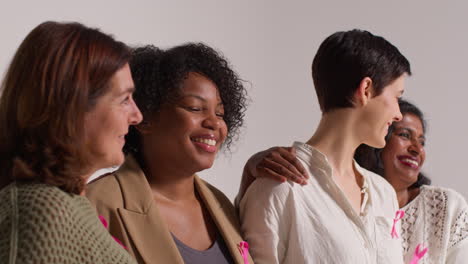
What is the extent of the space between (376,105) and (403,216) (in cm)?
68

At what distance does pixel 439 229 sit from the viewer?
261 centimetres

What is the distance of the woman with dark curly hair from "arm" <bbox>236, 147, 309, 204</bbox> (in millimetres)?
158

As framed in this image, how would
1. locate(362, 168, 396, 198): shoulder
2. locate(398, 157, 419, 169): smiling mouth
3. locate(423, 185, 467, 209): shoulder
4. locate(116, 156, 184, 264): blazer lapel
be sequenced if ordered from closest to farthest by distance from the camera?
locate(116, 156, 184, 264): blazer lapel → locate(362, 168, 396, 198): shoulder → locate(423, 185, 467, 209): shoulder → locate(398, 157, 419, 169): smiling mouth

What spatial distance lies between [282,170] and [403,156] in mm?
867

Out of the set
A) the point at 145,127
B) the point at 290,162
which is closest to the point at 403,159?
the point at 290,162

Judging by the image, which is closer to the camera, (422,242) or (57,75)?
(57,75)

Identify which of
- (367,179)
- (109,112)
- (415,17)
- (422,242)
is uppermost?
(415,17)

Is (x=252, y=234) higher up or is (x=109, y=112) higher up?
(x=109, y=112)

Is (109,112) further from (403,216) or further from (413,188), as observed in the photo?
(413,188)

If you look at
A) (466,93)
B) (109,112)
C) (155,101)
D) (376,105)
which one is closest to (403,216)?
(376,105)

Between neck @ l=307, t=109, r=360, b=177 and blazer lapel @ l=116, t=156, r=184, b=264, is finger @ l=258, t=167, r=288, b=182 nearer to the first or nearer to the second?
neck @ l=307, t=109, r=360, b=177

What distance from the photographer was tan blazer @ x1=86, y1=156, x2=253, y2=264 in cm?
180

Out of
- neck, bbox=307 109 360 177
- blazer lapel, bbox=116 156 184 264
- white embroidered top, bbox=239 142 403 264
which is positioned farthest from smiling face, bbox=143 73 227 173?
neck, bbox=307 109 360 177

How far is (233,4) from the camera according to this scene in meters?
4.18
